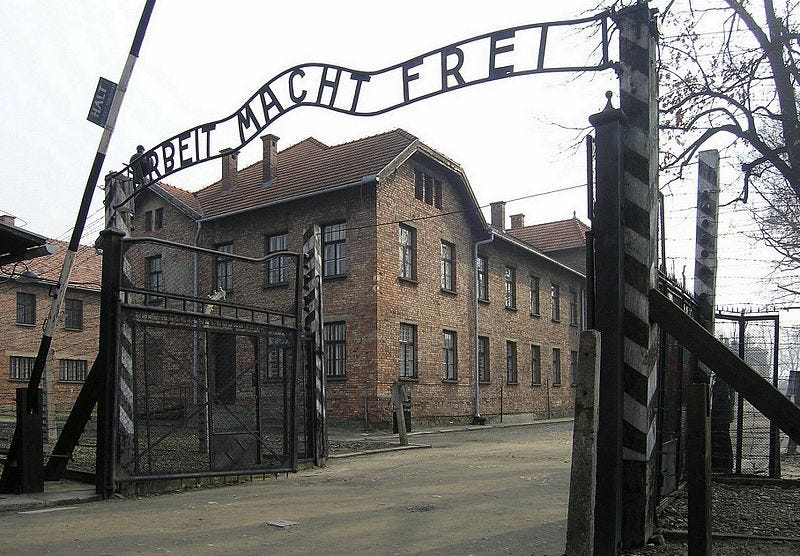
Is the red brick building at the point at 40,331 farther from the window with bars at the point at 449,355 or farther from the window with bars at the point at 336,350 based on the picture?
the window with bars at the point at 449,355

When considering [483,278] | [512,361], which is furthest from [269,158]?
[512,361]

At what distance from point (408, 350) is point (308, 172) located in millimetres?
6983

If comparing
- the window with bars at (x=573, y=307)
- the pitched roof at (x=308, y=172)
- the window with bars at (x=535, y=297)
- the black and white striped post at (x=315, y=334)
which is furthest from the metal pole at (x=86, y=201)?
the window with bars at (x=573, y=307)

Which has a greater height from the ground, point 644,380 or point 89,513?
point 644,380

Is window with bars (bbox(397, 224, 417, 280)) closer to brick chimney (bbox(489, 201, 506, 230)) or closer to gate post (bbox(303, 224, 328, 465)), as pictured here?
gate post (bbox(303, 224, 328, 465))

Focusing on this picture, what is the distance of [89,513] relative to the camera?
7.58 m

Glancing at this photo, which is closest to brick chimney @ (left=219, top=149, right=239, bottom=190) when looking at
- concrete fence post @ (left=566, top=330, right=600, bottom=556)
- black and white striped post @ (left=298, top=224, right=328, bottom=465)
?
black and white striped post @ (left=298, top=224, right=328, bottom=465)

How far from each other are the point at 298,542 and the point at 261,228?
20233mm

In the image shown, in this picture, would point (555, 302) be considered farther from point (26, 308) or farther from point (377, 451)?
point (26, 308)

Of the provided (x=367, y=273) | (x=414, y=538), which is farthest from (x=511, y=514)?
(x=367, y=273)

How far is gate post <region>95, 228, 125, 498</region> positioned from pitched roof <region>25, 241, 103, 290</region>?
26052 millimetres

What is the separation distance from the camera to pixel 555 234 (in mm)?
42406

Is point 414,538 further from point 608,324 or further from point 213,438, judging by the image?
point 213,438

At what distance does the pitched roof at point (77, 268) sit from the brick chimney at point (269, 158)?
10.6m
